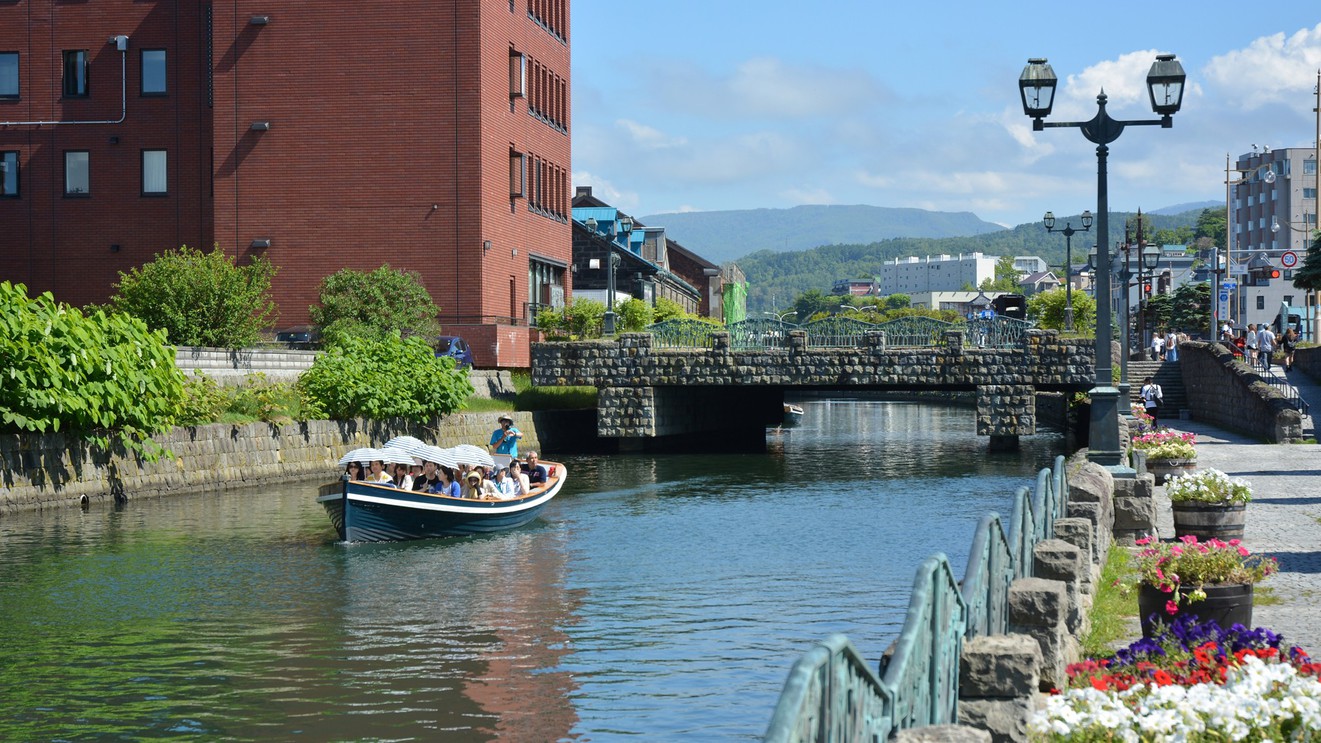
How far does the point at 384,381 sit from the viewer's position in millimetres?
46281

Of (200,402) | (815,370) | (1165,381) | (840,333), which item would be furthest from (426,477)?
(1165,381)

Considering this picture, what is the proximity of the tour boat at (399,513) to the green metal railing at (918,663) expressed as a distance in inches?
692

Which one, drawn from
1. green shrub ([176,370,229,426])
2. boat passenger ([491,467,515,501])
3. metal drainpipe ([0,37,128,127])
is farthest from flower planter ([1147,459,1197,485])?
metal drainpipe ([0,37,128,127])

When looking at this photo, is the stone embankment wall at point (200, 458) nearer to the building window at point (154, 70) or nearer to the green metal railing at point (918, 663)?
the building window at point (154, 70)

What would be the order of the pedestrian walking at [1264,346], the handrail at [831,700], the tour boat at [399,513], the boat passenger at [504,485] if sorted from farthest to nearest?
the pedestrian walking at [1264,346]
the boat passenger at [504,485]
the tour boat at [399,513]
the handrail at [831,700]

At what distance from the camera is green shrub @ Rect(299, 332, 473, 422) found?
45.0 metres

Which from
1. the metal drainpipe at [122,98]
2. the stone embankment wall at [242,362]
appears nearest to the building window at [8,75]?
the metal drainpipe at [122,98]

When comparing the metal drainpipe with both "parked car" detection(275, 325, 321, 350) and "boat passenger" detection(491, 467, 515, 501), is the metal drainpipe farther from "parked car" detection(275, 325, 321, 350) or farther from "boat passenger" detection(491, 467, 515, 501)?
"boat passenger" detection(491, 467, 515, 501)

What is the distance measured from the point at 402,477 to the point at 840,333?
3165cm

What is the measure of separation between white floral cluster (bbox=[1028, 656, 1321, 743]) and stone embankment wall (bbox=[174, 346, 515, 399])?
33872mm

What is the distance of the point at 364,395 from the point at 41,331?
1423 centimetres

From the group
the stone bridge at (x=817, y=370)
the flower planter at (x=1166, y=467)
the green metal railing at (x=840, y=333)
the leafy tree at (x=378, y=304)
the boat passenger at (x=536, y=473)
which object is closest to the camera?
the flower planter at (x=1166, y=467)

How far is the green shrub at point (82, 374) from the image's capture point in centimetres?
3134

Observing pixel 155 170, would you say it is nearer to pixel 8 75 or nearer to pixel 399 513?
pixel 8 75
